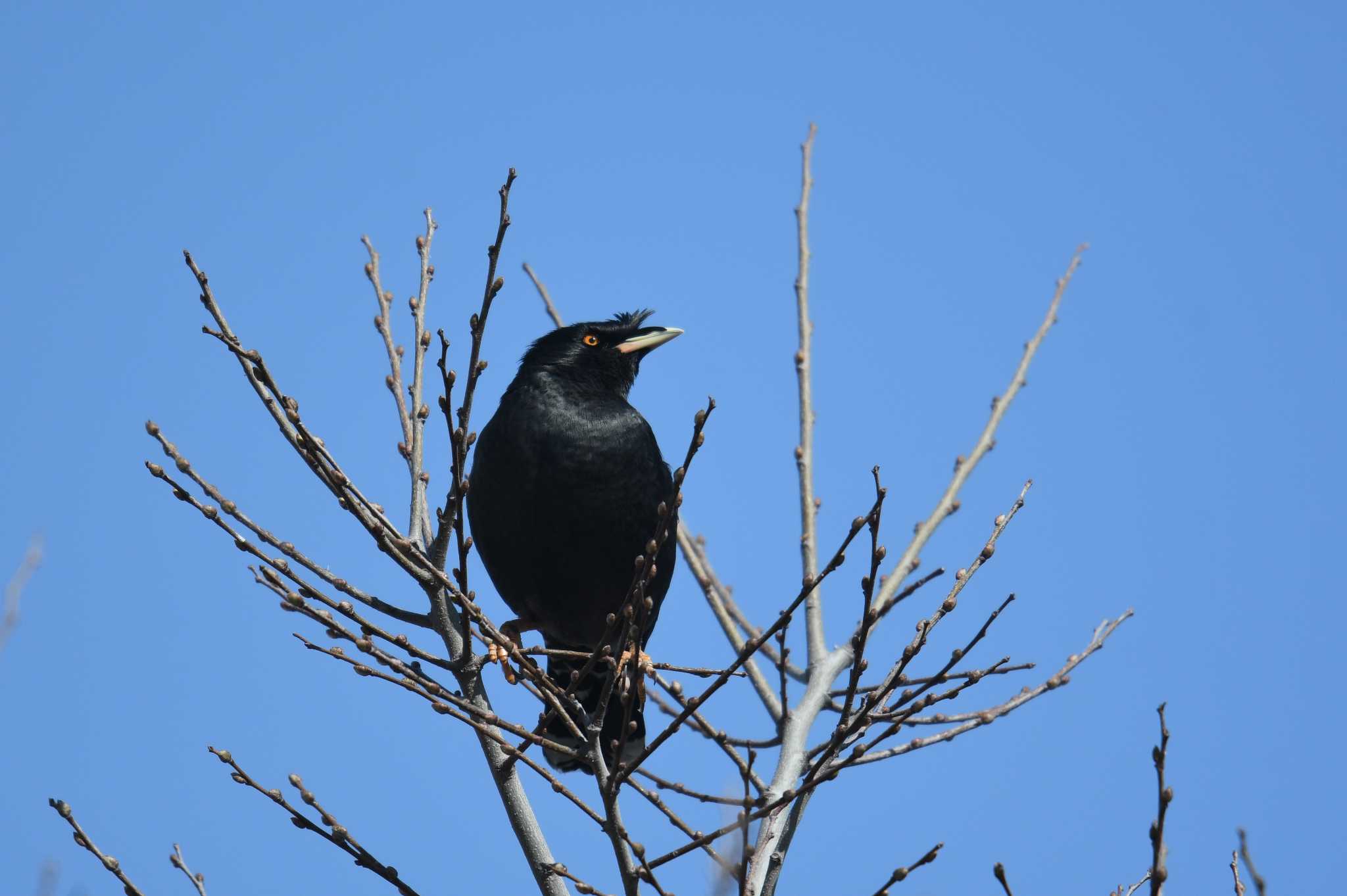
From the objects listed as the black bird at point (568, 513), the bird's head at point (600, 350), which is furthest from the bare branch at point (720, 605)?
the bird's head at point (600, 350)

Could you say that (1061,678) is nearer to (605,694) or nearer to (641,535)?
(641,535)

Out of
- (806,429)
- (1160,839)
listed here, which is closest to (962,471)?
(806,429)

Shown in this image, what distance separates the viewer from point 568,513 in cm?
511

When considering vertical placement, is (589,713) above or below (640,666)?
above

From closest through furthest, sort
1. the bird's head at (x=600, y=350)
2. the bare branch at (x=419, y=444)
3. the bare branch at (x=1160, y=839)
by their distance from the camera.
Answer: the bare branch at (x=1160, y=839) < the bare branch at (x=419, y=444) < the bird's head at (x=600, y=350)

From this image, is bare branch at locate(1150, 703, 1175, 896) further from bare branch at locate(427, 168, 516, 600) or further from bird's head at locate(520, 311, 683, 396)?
bird's head at locate(520, 311, 683, 396)

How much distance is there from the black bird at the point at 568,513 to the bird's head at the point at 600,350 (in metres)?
0.25

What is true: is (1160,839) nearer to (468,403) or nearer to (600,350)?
(468,403)

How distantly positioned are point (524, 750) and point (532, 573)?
6.16 ft

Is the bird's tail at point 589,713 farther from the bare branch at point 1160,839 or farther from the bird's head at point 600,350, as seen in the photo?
the bare branch at point 1160,839

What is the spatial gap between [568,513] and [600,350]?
1.21 m

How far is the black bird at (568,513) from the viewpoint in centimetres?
512

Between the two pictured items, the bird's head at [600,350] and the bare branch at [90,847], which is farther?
the bird's head at [600,350]

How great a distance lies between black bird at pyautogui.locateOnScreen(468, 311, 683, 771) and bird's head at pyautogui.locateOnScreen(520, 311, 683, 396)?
25cm
